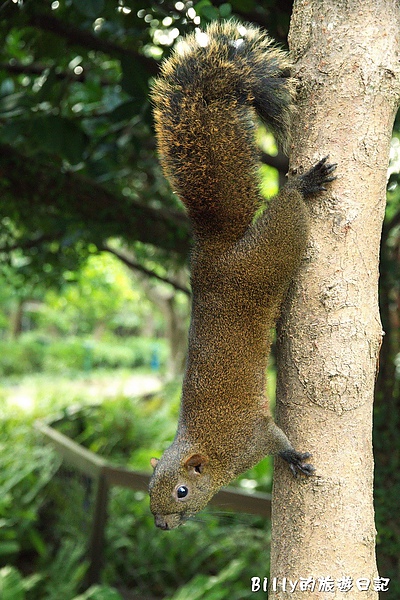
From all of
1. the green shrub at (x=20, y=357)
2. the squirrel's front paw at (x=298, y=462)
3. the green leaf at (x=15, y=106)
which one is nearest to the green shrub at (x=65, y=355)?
the green shrub at (x=20, y=357)

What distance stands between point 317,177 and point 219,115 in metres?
0.34

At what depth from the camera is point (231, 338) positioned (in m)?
1.81

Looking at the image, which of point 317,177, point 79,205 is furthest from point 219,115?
point 79,205

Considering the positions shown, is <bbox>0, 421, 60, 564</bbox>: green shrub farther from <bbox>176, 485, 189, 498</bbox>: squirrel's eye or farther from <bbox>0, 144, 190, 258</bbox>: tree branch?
<bbox>176, 485, 189, 498</bbox>: squirrel's eye

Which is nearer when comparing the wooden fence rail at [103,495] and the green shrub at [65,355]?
the wooden fence rail at [103,495]

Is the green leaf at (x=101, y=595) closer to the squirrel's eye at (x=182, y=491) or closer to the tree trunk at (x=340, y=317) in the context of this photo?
the squirrel's eye at (x=182, y=491)

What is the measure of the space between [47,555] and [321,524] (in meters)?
4.19

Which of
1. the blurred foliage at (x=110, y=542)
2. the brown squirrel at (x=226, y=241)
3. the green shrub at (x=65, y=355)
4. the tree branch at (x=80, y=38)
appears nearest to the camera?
the brown squirrel at (x=226, y=241)

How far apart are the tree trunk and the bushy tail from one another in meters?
0.13

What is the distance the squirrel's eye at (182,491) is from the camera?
74.1 inches

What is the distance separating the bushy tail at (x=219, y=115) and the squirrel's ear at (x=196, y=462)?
644 millimetres

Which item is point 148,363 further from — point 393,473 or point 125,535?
point 393,473

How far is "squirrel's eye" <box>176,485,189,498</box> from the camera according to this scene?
188 cm

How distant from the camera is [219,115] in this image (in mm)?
1682
